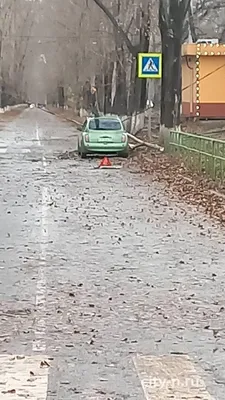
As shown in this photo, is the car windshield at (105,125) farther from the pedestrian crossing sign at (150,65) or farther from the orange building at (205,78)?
the orange building at (205,78)

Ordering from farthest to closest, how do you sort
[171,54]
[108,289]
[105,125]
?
[171,54]
[105,125]
[108,289]

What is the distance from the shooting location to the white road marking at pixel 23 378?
19.1 ft

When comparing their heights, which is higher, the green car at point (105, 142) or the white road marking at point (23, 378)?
the white road marking at point (23, 378)

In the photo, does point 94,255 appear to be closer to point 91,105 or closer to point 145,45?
point 145,45

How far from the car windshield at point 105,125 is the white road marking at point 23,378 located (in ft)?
79.7

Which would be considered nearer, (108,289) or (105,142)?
(108,289)

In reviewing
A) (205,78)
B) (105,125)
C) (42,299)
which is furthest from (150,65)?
(42,299)

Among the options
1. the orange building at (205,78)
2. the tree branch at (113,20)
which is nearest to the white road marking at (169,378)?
the orange building at (205,78)

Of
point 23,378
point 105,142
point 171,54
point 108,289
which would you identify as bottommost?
point 105,142

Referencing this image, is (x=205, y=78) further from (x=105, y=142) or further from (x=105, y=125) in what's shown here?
(x=105, y=142)

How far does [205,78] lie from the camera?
3447 centimetres

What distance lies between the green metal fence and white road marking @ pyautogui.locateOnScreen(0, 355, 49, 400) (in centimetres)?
1346

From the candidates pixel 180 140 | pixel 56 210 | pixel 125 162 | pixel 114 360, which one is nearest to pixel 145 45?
pixel 125 162

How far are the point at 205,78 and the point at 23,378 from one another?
95.5 feet
